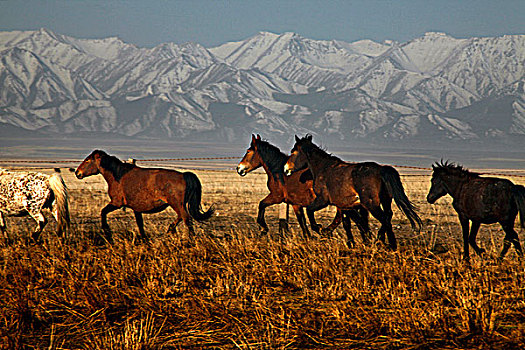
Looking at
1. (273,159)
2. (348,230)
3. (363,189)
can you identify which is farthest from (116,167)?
(363,189)

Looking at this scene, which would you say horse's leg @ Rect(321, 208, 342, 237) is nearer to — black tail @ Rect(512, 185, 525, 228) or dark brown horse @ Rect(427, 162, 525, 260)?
dark brown horse @ Rect(427, 162, 525, 260)

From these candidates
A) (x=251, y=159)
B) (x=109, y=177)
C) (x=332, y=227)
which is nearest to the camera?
(x=109, y=177)

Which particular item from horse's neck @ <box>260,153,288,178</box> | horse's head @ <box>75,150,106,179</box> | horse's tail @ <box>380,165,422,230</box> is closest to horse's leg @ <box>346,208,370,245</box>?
horse's tail @ <box>380,165,422,230</box>

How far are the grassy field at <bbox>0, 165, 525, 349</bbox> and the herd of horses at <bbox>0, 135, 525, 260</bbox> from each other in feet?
2.37

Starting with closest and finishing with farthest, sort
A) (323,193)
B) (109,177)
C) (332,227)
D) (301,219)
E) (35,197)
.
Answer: (35,197), (323,193), (109,177), (332,227), (301,219)

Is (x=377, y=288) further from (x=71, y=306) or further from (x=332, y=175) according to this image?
(x=332, y=175)

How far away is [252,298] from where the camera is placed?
6.73 m

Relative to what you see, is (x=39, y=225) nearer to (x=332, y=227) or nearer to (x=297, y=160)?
(x=297, y=160)

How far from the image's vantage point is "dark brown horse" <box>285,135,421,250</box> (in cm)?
1036

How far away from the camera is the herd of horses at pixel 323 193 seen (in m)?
9.45

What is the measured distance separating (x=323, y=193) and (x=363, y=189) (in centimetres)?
84

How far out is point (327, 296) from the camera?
7062 millimetres

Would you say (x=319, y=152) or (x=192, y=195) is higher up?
(x=319, y=152)

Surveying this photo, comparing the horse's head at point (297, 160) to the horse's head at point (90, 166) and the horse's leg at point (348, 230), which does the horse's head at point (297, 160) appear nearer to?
the horse's leg at point (348, 230)
